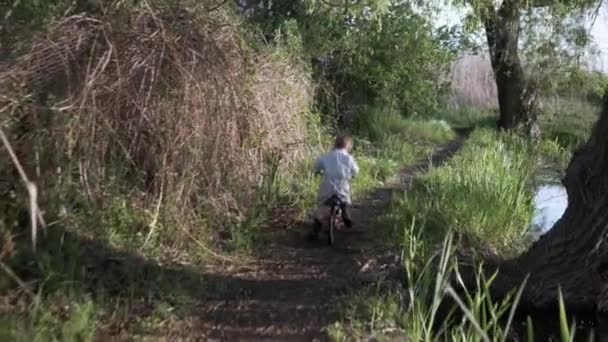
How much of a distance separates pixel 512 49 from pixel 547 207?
29.5 feet

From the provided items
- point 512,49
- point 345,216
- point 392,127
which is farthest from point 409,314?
point 512,49

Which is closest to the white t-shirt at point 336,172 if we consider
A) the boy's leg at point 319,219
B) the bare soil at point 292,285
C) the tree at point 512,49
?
the boy's leg at point 319,219

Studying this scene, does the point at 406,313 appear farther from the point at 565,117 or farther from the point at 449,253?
the point at 565,117

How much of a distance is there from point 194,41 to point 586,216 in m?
4.36

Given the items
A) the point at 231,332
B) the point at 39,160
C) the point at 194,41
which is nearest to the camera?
the point at 231,332

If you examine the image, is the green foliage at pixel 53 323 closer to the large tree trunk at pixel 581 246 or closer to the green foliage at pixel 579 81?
the large tree trunk at pixel 581 246

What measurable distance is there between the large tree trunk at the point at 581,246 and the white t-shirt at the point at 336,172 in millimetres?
2714

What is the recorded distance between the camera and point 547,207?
1323cm

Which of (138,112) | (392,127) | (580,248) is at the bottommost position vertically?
(392,127)

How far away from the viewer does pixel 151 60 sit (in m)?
8.05

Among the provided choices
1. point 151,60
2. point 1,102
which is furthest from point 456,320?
point 1,102

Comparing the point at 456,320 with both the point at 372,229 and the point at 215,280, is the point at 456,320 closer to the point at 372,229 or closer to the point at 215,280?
the point at 215,280

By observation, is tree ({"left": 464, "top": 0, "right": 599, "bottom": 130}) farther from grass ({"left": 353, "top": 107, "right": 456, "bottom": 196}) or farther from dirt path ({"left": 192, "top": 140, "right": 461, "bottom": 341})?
dirt path ({"left": 192, "top": 140, "right": 461, "bottom": 341})

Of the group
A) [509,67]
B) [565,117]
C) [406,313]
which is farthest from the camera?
[565,117]
